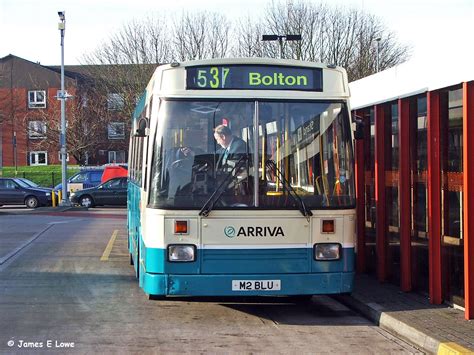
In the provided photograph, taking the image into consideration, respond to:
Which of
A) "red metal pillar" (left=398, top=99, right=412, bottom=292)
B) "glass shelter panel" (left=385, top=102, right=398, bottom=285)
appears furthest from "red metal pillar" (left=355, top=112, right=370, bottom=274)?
"red metal pillar" (left=398, top=99, right=412, bottom=292)

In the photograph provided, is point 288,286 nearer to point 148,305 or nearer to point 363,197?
point 148,305

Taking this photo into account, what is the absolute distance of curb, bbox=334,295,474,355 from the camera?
630 centimetres

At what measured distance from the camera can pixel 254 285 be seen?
7496 millimetres

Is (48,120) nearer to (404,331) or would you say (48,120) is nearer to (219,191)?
(219,191)

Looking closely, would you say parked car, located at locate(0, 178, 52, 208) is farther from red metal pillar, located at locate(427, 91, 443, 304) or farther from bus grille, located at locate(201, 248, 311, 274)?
red metal pillar, located at locate(427, 91, 443, 304)

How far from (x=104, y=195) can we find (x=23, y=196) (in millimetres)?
3850

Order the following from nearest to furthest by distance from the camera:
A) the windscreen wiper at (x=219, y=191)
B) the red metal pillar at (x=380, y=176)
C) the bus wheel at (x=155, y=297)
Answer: the windscreen wiper at (x=219, y=191), the bus wheel at (x=155, y=297), the red metal pillar at (x=380, y=176)

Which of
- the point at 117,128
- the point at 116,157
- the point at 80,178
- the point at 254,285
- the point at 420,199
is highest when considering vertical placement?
the point at 117,128

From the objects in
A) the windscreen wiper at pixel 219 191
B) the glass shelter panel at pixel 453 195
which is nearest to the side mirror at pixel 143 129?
the windscreen wiper at pixel 219 191

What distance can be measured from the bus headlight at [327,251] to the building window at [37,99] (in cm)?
5651

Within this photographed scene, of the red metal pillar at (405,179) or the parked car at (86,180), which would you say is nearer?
the red metal pillar at (405,179)

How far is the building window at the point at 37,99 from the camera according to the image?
61.0 metres

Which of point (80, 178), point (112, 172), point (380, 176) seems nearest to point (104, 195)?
point (112, 172)

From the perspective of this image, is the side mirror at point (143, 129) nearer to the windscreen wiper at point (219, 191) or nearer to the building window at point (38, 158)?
the windscreen wiper at point (219, 191)
